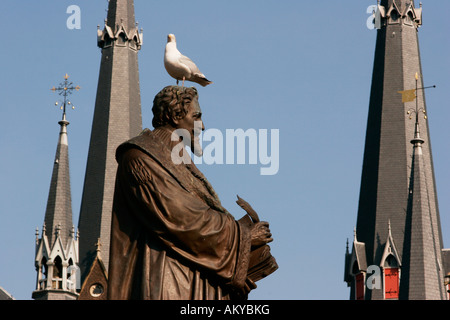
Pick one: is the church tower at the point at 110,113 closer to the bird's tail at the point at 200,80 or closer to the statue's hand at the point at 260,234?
the bird's tail at the point at 200,80

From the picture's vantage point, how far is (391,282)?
96.5m

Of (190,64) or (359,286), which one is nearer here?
(190,64)

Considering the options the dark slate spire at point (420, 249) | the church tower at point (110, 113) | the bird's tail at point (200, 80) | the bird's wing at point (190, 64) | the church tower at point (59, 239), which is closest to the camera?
the bird's wing at point (190, 64)

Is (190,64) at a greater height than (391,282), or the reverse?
(391,282)

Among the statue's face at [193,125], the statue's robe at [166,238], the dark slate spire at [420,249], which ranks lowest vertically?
the statue's robe at [166,238]

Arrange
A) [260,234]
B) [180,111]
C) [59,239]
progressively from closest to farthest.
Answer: [260,234] → [180,111] → [59,239]

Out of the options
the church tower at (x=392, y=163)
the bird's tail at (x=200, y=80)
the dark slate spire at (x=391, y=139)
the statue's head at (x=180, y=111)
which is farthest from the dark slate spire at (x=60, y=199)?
the statue's head at (x=180, y=111)

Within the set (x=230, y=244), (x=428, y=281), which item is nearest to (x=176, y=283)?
(x=230, y=244)

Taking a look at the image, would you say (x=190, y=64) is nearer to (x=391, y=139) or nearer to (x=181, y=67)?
(x=181, y=67)

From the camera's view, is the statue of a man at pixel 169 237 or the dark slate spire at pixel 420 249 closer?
the statue of a man at pixel 169 237

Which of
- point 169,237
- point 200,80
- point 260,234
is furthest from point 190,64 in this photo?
point 169,237

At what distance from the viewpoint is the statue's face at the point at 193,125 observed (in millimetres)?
12008

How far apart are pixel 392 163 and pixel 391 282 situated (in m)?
8.95
